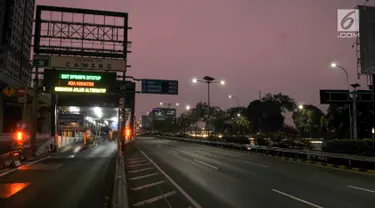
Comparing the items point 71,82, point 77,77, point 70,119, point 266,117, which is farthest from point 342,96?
point 266,117

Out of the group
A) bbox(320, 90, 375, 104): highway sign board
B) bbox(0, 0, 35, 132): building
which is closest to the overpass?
bbox(0, 0, 35, 132): building

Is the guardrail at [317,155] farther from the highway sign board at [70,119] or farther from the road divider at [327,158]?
the highway sign board at [70,119]

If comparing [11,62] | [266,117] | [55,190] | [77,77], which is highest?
[11,62]

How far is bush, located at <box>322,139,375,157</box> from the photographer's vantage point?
69.4 ft

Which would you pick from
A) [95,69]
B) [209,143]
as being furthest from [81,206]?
[209,143]

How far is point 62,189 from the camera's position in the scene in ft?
41.1

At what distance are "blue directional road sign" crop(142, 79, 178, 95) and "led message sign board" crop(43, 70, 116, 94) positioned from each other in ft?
28.0

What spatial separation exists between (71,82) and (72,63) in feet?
8.20

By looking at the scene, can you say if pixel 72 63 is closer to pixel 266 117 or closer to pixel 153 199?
pixel 153 199

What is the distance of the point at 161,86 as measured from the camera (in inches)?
1378

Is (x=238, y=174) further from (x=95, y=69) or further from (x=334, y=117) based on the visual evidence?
(x=334, y=117)

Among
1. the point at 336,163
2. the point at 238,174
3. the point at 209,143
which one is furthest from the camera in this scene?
the point at 209,143

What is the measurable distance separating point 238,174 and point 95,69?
16736 mm

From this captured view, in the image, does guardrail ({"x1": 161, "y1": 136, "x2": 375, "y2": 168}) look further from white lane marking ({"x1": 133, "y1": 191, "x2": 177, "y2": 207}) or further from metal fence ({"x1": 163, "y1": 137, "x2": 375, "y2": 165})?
white lane marking ({"x1": 133, "y1": 191, "x2": 177, "y2": 207})
